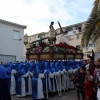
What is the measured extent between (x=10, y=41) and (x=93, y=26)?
1566 centimetres

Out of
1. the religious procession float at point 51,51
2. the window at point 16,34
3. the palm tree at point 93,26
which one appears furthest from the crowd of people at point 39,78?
the window at point 16,34

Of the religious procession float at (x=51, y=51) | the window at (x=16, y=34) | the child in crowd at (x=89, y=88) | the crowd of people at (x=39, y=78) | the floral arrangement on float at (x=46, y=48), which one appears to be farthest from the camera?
the window at (x=16, y=34)

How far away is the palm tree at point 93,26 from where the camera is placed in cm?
900

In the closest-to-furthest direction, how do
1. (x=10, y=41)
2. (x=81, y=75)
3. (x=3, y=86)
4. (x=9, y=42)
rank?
(x=3, y=86) < (x=81, y=75) < (x=9, y=42) < (x=10, y=41)

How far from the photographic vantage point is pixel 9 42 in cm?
2311

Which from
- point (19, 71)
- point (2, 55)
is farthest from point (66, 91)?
point (2, 55)

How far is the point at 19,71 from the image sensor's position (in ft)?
29.3

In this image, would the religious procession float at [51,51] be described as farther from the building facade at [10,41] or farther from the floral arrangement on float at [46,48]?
the building facade at [10,41]

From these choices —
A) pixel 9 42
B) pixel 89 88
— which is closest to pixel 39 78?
pixel 89 88

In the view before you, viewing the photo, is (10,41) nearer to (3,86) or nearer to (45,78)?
(45,78)

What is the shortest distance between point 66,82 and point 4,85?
14.9 feet

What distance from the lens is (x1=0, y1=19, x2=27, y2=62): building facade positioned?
22.2 meters

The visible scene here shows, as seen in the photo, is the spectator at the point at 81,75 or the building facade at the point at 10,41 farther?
the building facade at the point at 10,41

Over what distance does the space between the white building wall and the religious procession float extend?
42.0ft
